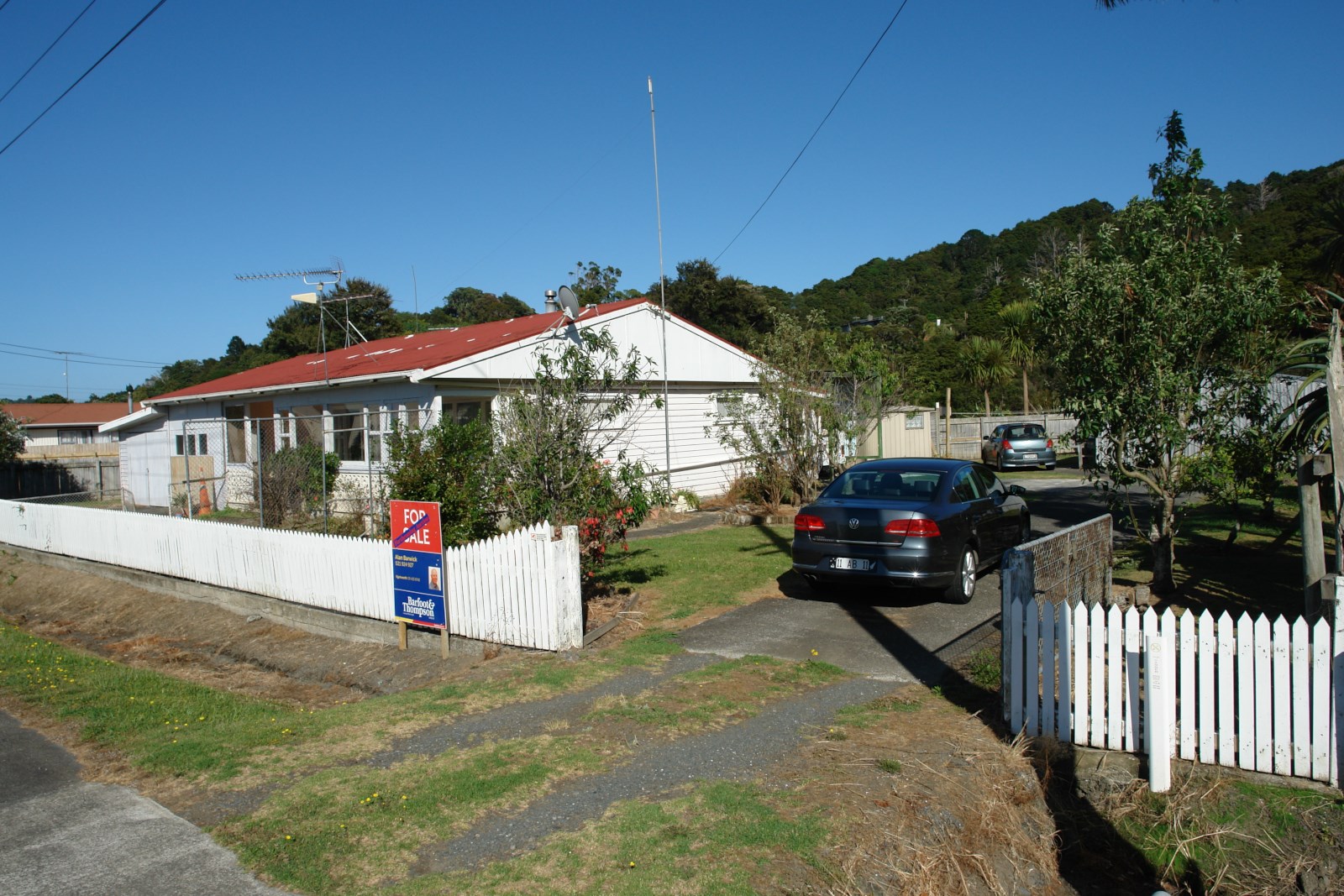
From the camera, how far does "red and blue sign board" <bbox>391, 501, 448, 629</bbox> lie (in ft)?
28.6

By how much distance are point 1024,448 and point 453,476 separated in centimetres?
2090

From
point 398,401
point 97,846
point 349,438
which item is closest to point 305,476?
point 349,438

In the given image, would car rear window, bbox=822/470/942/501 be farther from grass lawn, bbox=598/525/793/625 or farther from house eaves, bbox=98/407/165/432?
house eaves, bbox=98/407/165/432

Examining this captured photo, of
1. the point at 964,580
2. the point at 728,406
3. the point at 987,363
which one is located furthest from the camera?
the point at 987,363

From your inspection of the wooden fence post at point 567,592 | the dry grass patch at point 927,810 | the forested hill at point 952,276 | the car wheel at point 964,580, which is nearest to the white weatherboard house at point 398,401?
the wooden fence post at point 567,592

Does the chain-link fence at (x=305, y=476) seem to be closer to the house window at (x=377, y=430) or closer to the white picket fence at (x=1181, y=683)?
the house window at (x=377, y=430)

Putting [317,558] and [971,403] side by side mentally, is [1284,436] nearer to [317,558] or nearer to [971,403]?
[317,558]

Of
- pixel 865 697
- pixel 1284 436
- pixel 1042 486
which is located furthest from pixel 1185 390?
pixel 1042 486

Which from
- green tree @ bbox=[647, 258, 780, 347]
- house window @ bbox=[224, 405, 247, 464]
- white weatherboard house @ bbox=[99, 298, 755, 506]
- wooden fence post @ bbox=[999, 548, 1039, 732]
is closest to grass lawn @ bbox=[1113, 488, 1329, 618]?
wooden fence post @ bbox=[999, 548, 1039, 732]

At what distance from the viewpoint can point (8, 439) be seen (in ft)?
107

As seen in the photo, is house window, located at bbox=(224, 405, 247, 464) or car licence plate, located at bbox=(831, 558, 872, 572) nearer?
car licence plate, located at bbox=(831, 558, 872, 572)

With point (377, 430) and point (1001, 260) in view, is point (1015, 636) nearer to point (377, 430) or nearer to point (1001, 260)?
point (377, 430)

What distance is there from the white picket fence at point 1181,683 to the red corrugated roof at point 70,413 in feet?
186

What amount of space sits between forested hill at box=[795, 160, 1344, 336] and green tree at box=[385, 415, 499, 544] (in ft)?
76.0
